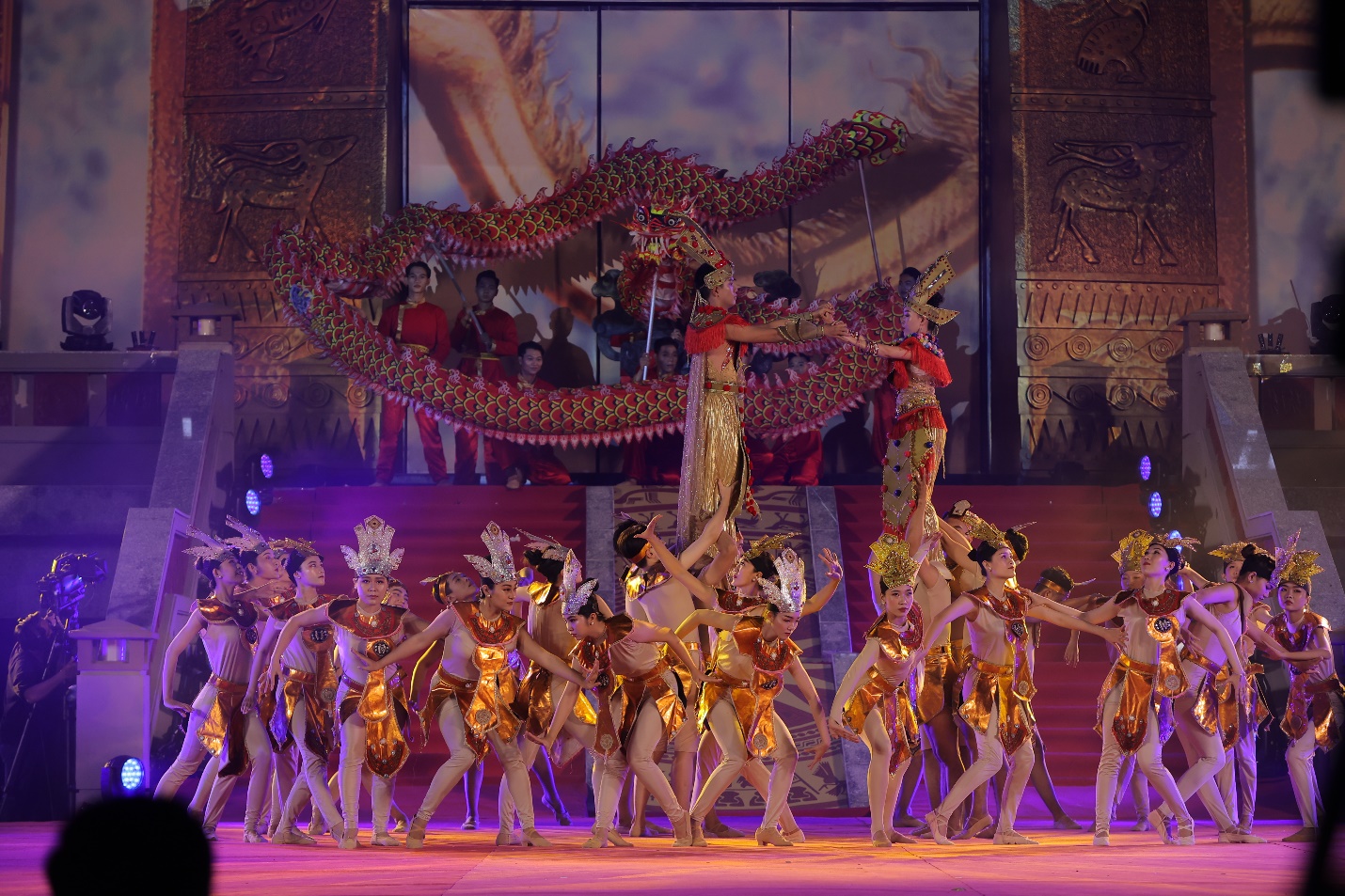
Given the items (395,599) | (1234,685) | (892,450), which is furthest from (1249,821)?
(395,599)

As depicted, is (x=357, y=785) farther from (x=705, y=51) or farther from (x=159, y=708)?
(x=705, y=51)

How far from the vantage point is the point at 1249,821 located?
7352 millimetres

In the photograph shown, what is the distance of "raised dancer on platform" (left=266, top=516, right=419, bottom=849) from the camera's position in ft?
22.8

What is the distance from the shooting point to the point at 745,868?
562 centimetres

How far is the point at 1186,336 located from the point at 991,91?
3.64 metres

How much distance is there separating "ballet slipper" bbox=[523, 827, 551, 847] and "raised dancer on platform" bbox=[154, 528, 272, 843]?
1.27 m

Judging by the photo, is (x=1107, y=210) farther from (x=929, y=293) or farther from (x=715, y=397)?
(x=715, y=397)

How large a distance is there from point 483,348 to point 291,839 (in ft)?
21.3

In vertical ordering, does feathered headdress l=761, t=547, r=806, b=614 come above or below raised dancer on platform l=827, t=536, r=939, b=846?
above

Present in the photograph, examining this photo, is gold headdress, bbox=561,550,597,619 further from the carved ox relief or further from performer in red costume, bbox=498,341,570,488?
the carved ox relief

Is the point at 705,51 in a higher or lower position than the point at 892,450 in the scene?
higher

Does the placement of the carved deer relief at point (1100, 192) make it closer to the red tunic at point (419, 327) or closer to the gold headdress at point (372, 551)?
the red tunic at point (419, 327)

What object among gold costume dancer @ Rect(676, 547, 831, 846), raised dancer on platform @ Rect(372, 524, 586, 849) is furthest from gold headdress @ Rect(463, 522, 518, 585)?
gold costume dancer @ Rect(676, 547, 831, 846)

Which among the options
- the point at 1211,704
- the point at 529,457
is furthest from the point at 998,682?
the point at 529,457
